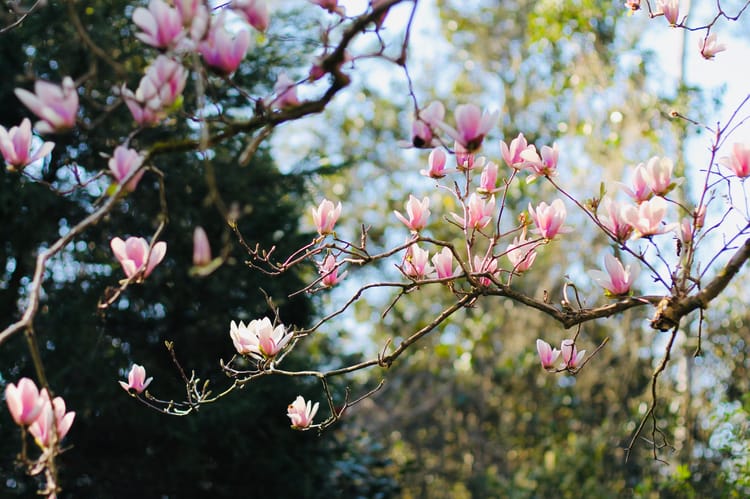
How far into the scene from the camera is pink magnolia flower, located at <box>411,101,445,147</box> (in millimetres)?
1284

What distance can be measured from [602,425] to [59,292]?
3.69 meters

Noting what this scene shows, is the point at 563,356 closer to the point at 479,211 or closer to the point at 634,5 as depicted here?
the point at 479,211

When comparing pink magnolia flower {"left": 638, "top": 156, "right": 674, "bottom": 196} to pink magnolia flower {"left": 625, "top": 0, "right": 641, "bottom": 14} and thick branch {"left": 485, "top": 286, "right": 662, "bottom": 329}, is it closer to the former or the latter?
thick branch {"left": 485, "top": 286, "right": 662, "bottom": 329}

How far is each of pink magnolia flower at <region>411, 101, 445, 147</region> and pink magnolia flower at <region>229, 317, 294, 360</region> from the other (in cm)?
59

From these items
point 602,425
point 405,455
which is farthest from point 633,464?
point 405,455

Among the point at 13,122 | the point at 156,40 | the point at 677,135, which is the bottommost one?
the point at 156,40

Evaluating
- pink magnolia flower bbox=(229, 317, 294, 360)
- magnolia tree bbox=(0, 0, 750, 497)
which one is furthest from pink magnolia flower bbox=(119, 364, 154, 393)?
pink magnolia flower bbox=(229, 317, 294, 360)

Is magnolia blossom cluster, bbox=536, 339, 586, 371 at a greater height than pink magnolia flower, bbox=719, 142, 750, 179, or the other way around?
pink magnolia flower, bbox=719, 142, 750, 179

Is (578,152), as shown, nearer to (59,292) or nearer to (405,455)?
(405,455)

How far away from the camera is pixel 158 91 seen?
3.92 feet

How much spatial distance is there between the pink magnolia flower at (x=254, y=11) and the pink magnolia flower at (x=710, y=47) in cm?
119

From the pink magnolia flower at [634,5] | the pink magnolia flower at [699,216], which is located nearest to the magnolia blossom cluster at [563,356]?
the pink magnolia flower at [699,216]

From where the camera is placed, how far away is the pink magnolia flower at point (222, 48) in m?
1.19

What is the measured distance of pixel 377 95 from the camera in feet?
26.5
